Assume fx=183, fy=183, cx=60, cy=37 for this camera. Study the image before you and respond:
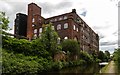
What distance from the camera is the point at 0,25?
79.1 feet

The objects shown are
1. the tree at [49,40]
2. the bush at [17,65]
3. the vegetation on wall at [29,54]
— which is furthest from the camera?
the tree at [49,40]

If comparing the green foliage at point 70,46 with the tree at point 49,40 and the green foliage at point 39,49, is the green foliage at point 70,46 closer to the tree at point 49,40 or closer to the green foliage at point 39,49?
the tree at point 49,40

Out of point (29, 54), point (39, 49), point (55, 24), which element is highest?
point (55, 24)

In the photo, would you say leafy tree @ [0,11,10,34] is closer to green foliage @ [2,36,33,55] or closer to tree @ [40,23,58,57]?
green foliage @ [2,36,33,55]

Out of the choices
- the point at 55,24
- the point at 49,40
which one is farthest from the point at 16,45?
the point at 55,24

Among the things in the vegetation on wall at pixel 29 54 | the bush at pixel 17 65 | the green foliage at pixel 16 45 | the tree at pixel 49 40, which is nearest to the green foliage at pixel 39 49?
the vegetation on wall at pixel 29 54

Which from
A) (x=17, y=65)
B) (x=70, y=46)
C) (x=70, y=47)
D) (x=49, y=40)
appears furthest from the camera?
(x=70, y=47)

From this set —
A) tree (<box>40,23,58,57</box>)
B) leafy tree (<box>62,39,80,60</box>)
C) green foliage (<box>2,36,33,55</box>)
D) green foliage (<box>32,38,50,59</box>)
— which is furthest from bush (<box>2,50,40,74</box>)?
leafy tree (<box>62,39,80,60</box>)

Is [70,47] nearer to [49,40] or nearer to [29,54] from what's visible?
[49,40]

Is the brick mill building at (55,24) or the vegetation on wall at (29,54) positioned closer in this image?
the vegetation on wall at (29,54)

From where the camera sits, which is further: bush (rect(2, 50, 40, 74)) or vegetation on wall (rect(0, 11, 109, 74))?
vegetation on wall (rect(0, 11, 109, 74))

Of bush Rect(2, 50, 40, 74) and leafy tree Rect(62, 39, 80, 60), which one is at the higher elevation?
leafy tree Rect(62, 39, 80, 60)

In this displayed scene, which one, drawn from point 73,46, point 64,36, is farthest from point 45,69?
point 64,36

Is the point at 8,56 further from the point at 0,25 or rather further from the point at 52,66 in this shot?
the point at 52,66
